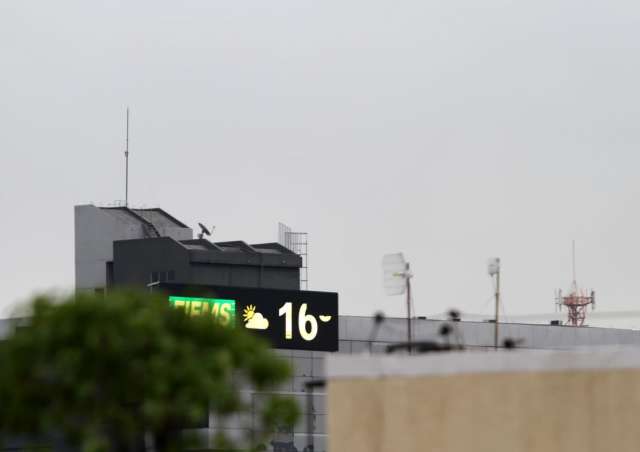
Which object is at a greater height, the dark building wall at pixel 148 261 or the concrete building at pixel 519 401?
the dark building wall at pixel 148 261

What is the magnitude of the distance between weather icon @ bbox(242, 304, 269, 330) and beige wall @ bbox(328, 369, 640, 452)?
238 feet

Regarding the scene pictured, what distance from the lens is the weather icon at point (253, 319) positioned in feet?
327

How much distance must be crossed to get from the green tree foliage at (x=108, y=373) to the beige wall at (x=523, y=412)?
574 cm

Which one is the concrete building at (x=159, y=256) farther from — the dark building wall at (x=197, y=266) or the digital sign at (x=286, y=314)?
the digital sign at (x=286, y=314)

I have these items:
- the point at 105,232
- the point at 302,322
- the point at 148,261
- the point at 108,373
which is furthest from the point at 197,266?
the point at 108,373

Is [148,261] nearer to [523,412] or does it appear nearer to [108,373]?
[108,373]

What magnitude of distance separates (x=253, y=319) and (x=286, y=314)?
239 cm

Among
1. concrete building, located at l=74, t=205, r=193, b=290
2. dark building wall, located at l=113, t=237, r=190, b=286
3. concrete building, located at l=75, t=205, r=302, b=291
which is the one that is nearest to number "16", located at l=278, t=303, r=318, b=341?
concrete building, located at l=75, t=205, r=302, b=291

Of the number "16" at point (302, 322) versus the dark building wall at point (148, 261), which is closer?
the number "16" at point (302, 322)

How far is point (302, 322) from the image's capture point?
10262cm

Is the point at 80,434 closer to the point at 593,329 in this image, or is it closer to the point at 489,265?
the point at 489,265

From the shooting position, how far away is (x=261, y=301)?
3954 inches

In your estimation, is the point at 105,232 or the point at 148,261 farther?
the point at 105,232

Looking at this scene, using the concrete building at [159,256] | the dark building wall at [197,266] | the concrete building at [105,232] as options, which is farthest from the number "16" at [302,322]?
the concrete building at [105,232]
